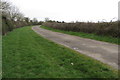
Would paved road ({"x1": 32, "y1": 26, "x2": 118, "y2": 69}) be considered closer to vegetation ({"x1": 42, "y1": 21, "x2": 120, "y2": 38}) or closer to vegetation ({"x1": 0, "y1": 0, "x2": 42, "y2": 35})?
vegetation ({"x1": 42, "y1": 21, "x2": 120, "y2": 38})

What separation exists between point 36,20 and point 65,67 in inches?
3142

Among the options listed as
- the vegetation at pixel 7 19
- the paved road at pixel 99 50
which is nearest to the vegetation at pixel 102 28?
the paved road at pixel 99 50

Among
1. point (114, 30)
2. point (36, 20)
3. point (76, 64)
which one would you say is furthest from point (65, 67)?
point (36, 20)

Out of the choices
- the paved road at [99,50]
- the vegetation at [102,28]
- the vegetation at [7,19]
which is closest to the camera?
the paved road at [99,50]

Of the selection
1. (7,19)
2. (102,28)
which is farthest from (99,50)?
(7,19)

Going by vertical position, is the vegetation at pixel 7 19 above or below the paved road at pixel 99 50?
above

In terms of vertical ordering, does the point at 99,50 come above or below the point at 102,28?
below

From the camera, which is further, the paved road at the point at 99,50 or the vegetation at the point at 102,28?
the vegetation at the point at 102,28

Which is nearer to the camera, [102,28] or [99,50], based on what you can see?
[99,50]

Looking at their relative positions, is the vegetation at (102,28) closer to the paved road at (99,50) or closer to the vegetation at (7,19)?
the paved road at (99,50)

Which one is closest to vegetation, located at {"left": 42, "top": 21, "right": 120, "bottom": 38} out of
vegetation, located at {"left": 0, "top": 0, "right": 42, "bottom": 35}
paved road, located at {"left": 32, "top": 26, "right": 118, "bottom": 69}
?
paved road, located at {"left": 32, "top": 26, "right": 118, "bottom": 69}

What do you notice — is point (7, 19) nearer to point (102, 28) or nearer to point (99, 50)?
point (102, 28)

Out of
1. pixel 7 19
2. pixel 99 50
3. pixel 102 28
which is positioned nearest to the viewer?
pixel 99 50

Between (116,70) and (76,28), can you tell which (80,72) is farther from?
(76,28)
